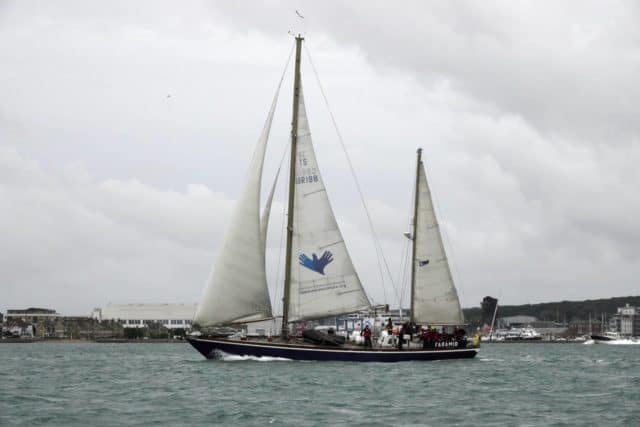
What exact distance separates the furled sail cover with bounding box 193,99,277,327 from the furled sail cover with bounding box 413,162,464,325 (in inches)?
497

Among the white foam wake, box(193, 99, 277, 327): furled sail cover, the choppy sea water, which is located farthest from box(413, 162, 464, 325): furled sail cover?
box(193, 99, 277, 327): furled sail cover

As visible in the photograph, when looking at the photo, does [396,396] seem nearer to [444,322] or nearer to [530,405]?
[530,405]

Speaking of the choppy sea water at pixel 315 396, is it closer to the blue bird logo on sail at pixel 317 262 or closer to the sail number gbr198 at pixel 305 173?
the blue bird logo on sail at pixel 317 262

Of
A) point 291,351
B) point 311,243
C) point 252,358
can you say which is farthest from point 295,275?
point 252,358

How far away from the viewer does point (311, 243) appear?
56.3m

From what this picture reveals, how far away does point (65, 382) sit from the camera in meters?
47.5

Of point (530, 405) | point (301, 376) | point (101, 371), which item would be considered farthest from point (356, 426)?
point (101, 371)

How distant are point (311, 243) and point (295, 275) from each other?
208 centimetres

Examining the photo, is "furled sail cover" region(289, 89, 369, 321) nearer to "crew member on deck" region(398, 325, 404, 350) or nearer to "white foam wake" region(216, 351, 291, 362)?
"white foam wake" region(216, 351, 291, 362)

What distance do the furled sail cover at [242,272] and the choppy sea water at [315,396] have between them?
9.37ft

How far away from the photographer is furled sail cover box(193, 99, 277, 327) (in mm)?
53750

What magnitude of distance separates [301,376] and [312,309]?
917 cm

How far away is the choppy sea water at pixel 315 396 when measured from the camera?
107 feet

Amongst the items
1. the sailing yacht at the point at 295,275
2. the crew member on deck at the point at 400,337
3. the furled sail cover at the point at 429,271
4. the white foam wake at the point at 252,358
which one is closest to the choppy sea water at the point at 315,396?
the white foam wake at the point at 252,358
